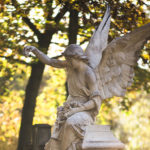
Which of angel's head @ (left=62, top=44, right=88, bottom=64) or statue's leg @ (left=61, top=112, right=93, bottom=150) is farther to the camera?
angel's head @ (left=62, top=44, right=88, bottom=64)

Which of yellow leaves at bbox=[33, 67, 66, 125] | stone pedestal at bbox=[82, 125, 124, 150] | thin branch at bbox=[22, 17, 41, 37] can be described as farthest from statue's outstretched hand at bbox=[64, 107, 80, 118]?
yellow leaves at bbox=[33, 67, 66, 125]

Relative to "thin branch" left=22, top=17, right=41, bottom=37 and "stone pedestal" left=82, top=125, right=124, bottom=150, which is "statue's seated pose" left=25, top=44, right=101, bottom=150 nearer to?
"stone pedestal" left=82, top=125, right=124, bottom=150

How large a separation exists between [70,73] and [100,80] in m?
0.58

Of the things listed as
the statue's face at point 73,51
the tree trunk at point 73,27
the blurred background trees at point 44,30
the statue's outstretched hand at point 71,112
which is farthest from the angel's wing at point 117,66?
the tree trunk at point 73,27

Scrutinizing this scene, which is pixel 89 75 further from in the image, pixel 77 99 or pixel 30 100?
pixel 30 100

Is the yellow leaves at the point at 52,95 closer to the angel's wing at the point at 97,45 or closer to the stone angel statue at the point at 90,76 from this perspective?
the angel's wing at the point at 97,45

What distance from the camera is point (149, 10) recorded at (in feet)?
45.8

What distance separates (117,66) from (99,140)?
1538 mm

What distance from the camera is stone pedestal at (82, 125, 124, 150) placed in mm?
5437

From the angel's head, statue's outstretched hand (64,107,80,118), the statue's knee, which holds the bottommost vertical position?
the statue's knee

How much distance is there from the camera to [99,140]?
5.54 meters

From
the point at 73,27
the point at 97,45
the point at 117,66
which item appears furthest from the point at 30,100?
the point at 117,66

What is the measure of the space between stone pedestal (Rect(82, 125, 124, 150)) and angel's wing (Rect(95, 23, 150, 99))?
2.55 ft

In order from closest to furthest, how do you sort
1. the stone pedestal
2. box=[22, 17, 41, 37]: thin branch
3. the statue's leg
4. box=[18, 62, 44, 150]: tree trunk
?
the stone pedestal < the statue's leg < box=[18, 62, 44, 150]: tree trunk < box=[22, 17, 41, 37]: thin branch
